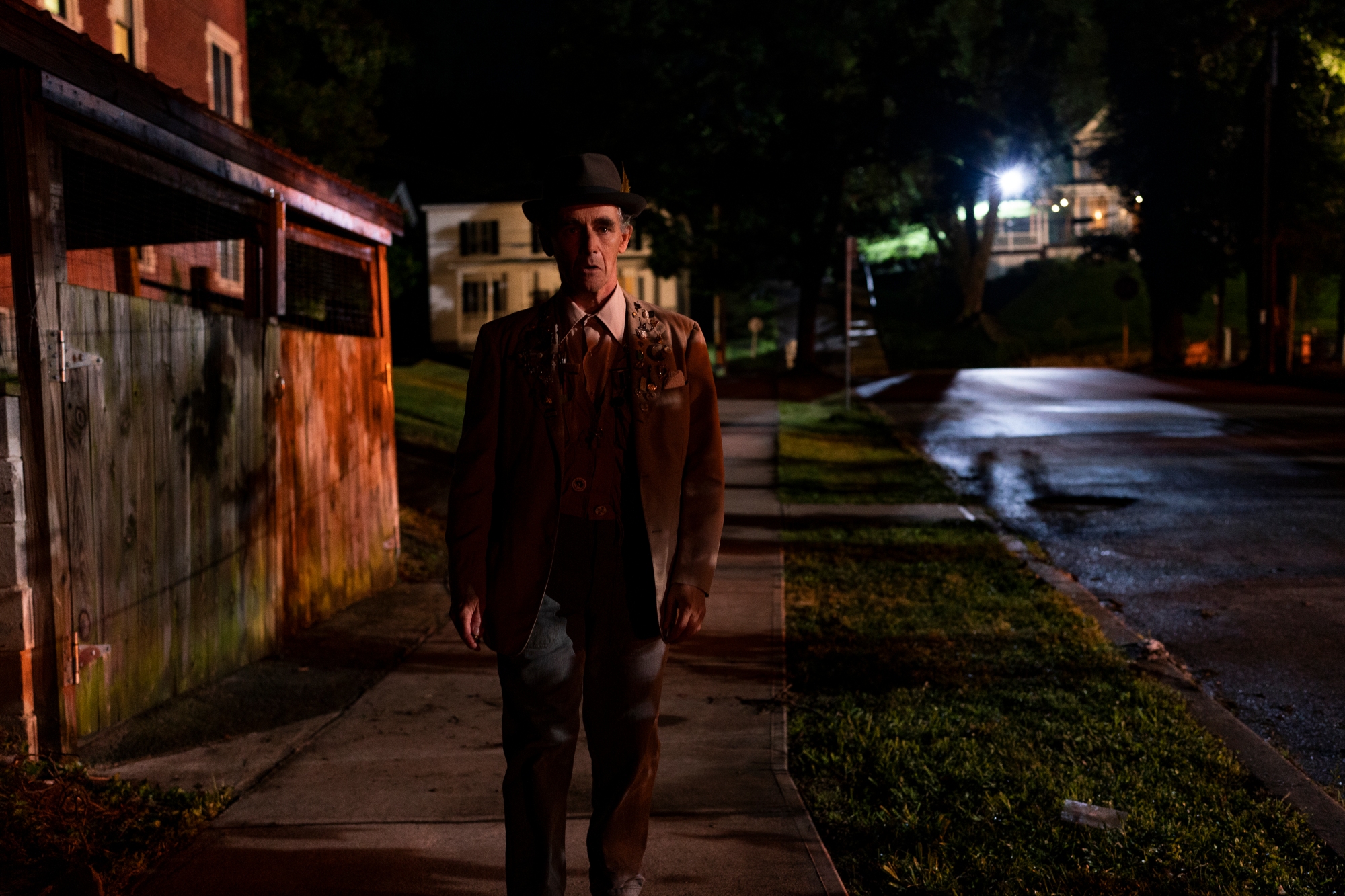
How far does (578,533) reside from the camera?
3234mm

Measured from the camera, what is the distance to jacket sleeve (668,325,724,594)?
3270 millimetres

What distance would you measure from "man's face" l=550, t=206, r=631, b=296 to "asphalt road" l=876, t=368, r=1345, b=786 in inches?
140

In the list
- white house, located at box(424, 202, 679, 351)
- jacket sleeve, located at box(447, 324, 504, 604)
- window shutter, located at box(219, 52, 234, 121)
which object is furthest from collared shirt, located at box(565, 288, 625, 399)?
white house, located at box(424, 202, 679, 351)

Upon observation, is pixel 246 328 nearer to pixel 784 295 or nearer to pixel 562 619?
pixel 562 619

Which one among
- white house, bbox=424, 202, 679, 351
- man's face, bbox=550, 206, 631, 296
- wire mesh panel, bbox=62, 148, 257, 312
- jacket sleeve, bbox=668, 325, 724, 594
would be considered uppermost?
white house, bbox=424, 202, 679, 351

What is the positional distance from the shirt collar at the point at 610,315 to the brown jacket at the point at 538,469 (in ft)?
0.06

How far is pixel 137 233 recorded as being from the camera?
A: 897 cm

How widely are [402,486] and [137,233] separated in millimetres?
3792

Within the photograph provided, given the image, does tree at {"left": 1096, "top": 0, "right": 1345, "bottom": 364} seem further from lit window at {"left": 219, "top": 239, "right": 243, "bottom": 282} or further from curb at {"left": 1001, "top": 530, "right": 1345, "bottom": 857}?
curb at {"left": 1001, "top": 530, "right": 1345, "bottom": 857}

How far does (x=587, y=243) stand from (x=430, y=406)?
17601 millimetres

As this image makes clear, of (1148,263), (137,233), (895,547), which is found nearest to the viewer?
(137,233)

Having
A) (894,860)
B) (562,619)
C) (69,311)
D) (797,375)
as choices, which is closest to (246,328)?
(69,311)

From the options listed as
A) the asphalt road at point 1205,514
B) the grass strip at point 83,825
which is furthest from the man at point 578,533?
the asphalt road at point 1205,514

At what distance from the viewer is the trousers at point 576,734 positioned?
3.23 m
